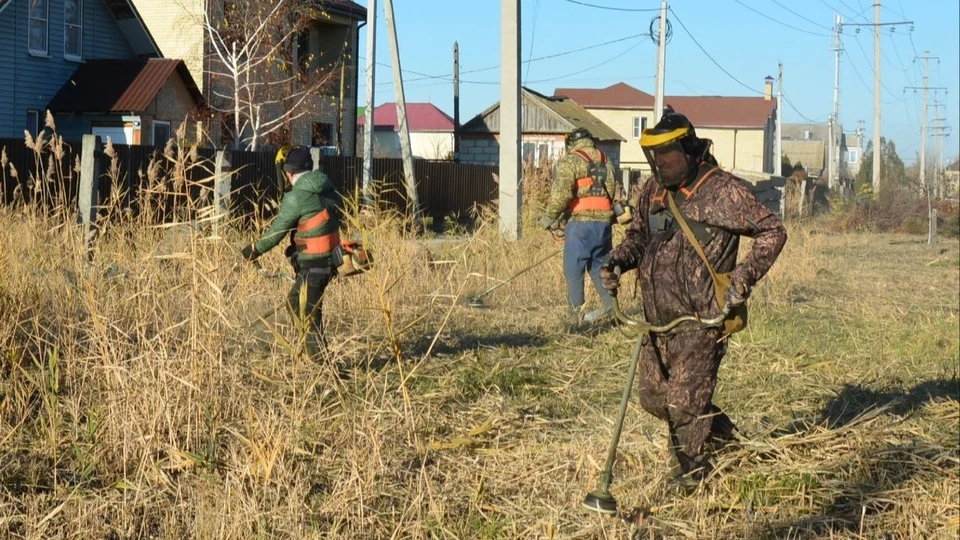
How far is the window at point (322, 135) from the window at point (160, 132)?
5.27 metres

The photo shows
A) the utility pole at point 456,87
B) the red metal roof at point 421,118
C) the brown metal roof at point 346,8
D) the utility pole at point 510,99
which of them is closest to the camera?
the utility pole at point 510,99

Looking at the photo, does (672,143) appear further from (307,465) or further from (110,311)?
(110,311)

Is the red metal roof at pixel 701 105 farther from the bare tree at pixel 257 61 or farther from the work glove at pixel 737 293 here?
the work glove at pixel 737 293

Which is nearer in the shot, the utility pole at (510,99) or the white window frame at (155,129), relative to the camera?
the utility pole at (510,99)

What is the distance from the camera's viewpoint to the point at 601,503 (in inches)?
187

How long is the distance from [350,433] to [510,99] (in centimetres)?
1066

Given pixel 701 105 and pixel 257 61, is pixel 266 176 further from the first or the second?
pixel 701 105

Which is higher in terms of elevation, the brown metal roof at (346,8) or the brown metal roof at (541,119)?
the brown metal roof at (346,8)

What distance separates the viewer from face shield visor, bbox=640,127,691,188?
5426 millimetres

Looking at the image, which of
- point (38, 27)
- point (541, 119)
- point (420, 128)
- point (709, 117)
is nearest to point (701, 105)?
point (709, 117)

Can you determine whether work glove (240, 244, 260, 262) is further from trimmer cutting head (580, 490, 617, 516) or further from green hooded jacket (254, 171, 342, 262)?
trimmer cutting head (580, 490, 617, 516)

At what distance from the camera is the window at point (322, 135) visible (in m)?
34.7

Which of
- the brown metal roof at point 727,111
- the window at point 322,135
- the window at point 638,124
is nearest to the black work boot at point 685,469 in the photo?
the window at point 322,135

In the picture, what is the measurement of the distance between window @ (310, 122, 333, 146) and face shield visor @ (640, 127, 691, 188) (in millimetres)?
28904
